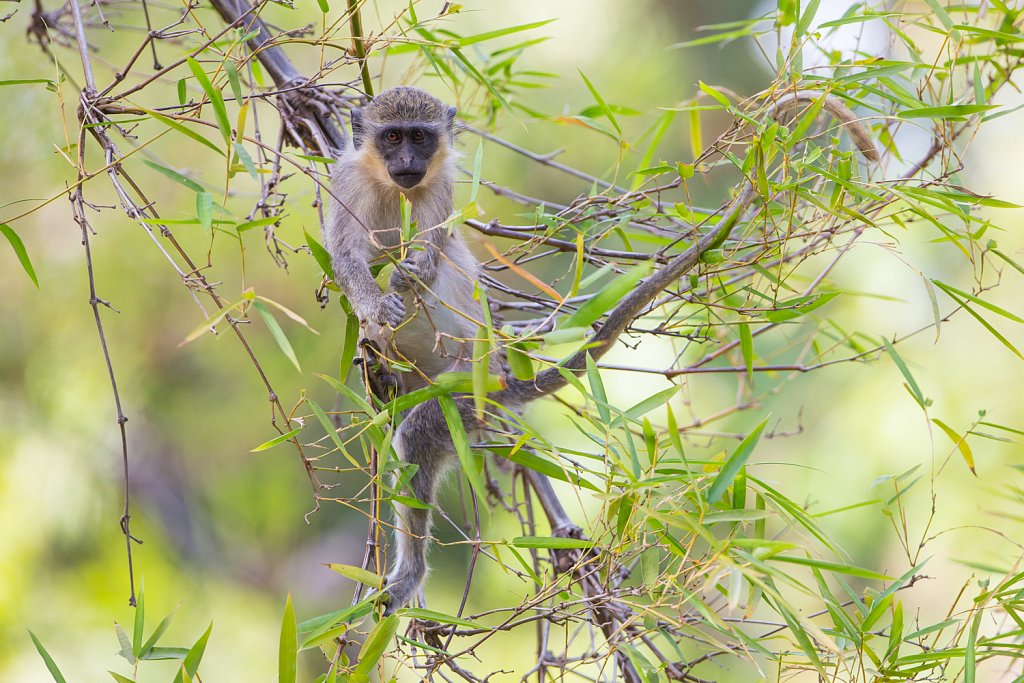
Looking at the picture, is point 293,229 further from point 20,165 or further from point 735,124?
point 735,124

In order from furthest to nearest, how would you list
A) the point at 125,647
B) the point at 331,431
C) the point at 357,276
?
the point at 357,276, the point at 125,647, the point at 331,431

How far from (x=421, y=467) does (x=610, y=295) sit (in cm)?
123

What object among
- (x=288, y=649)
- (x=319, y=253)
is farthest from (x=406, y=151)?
(x=288, y=649)

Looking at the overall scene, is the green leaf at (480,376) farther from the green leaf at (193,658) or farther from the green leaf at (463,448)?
the green leaf at (193,658)

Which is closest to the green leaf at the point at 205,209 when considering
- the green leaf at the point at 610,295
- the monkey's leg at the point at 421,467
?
the green leaf at the point at 610,295

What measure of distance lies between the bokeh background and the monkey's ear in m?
1.05

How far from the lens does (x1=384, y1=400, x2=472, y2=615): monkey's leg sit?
2.43 metres

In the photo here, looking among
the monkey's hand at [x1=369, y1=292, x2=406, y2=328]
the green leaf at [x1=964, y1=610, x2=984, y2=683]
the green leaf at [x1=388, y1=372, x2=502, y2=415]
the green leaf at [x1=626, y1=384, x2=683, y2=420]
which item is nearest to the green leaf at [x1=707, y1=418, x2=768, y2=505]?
the green leaf at [x1=626, y1=384, x2=683, y2=420]

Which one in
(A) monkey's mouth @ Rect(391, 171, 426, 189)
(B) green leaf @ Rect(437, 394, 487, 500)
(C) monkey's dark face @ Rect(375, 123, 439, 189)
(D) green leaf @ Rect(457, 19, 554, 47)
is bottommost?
(B) green leaf @ Rect(437, 394, 487, 500)

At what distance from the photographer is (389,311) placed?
Result: 224 centimetres

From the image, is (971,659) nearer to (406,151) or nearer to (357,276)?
(357,276)

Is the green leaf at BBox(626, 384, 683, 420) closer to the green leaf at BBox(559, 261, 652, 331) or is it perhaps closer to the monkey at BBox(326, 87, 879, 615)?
the green leaf at BBox(559, 261, 652, 331)

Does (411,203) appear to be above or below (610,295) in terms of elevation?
above

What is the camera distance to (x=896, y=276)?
5457 millimetres
